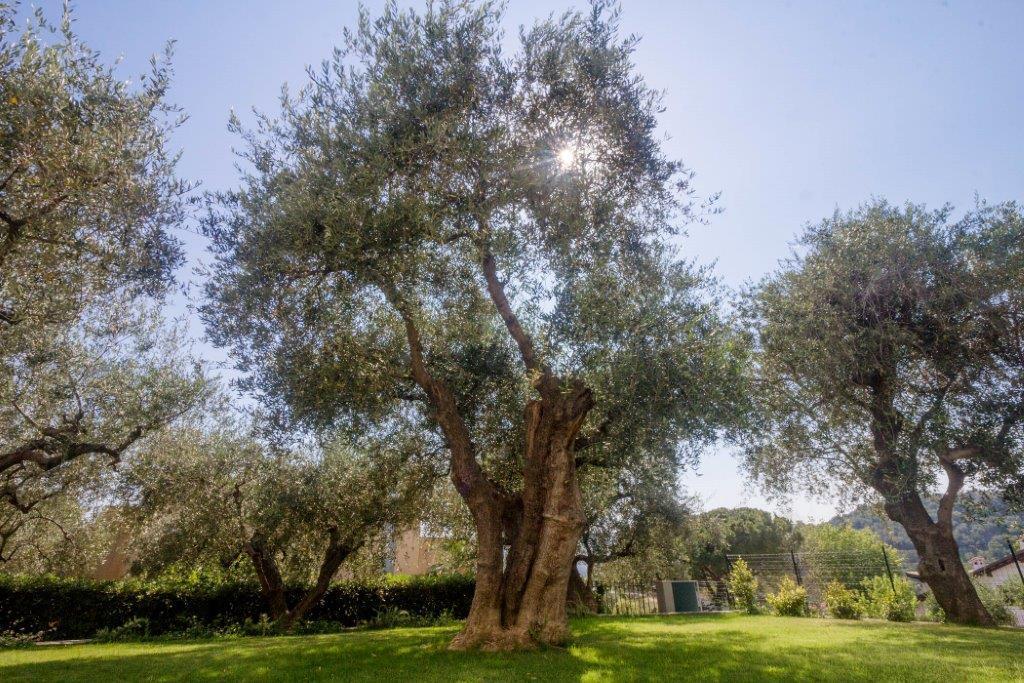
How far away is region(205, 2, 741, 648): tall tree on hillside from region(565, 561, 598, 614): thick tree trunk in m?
10.7

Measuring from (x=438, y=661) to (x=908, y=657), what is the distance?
25.5ft

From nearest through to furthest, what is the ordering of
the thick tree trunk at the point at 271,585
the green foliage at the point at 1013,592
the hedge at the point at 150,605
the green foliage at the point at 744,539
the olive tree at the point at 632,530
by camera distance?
the green foliage at the point at 1013,592, the hedge at the point at 150,605, the thick tree trunk at the point at 271,585, the olive tree at the point at 632,530, the green foliage at the point at 744,539

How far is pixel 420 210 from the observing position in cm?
1045

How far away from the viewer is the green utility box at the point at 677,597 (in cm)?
2520

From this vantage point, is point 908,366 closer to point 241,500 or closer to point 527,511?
point 527,511

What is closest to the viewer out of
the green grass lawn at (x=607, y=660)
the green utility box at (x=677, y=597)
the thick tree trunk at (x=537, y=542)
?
the green grass lawn at (x=607, y=660)

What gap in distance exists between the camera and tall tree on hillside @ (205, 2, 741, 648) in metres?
10.6

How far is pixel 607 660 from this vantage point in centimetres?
921

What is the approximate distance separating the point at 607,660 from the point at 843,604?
14.9 meters

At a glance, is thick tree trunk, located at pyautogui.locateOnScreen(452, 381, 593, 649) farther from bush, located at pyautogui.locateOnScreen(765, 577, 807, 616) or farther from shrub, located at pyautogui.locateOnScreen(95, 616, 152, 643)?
bush, located at pyautogui.locateOnScreen(765, 577, 807, 616)

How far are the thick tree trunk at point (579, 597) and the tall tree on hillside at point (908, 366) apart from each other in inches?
358

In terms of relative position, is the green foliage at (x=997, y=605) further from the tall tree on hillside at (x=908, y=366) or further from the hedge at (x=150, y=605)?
the hedge at (x=150, y=605)

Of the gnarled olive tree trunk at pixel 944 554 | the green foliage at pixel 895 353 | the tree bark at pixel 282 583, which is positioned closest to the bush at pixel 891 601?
the gnarled olive tree trunk at pixel 944 554

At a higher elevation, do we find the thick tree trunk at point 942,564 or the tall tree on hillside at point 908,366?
the tall tree on hillside at point 908,366
